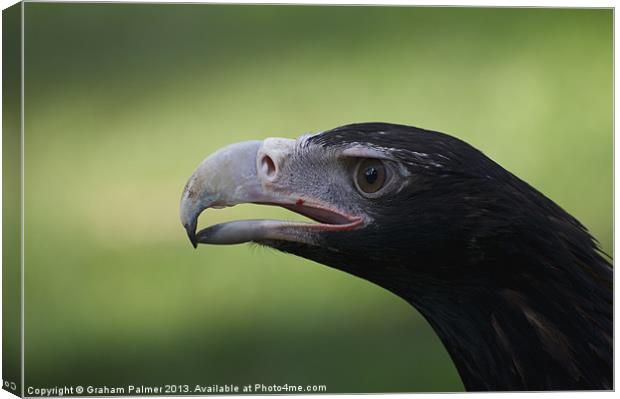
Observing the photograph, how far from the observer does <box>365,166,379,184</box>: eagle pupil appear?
494cm

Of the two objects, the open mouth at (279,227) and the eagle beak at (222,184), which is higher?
the eagle beak at (222,184)

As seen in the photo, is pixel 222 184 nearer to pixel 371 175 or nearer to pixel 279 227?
pixel 279 227

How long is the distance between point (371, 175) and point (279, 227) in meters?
0.46

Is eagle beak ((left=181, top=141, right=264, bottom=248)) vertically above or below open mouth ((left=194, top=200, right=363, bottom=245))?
above

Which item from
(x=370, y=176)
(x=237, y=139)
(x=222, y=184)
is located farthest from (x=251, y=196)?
(x=237, y=139)

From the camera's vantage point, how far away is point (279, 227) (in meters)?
4.92

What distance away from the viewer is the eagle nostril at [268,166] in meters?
4.93

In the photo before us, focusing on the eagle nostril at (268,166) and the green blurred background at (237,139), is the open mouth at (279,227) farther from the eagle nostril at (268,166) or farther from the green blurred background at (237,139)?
the green blurred background at (237,139)

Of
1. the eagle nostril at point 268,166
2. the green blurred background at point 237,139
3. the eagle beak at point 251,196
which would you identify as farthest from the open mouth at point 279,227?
the green blurred background at point 237,139

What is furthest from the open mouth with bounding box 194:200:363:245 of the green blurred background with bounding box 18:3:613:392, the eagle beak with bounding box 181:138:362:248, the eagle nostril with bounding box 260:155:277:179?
the green blurred background with bounding box 18:3:613:392

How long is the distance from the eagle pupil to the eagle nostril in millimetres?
406

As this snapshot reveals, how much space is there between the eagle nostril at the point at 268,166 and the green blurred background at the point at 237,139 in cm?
102

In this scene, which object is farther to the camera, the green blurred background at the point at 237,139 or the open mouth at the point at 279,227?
the green blurred background at the point at 237,139

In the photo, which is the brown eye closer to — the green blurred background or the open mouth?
the open mouth
